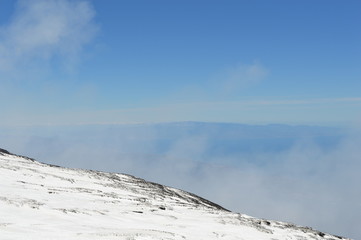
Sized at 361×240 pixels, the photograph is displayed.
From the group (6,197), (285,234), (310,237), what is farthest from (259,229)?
(6,197)

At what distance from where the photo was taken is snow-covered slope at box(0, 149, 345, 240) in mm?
14117

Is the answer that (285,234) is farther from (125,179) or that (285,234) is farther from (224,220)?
(125,179)

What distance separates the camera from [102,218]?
17.2 m

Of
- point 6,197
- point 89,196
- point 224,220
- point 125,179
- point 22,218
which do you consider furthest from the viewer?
point 125,179

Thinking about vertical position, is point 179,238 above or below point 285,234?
below

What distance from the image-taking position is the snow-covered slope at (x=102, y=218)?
14.1 metres

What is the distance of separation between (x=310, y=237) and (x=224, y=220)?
492 centimetres

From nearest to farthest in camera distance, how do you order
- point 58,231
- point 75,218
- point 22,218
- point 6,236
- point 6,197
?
point 6,236 → point 58,231 → point 22,218 → point 75,218 → point 6,197

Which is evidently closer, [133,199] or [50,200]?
[50,200]

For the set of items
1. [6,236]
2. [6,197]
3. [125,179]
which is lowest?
[6,236]

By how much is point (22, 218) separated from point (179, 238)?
6.77m

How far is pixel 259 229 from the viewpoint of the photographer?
19.8m

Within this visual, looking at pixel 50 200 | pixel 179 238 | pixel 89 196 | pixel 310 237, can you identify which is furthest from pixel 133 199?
pixel 310 237

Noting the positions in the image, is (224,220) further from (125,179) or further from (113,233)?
(125,179)
